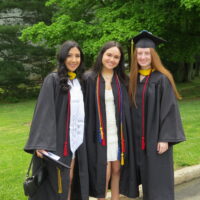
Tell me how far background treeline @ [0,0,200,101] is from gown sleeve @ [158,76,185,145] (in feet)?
30.2

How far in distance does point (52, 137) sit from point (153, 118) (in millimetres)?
1130

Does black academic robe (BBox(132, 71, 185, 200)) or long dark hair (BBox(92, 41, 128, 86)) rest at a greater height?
long dark hair (BBox(92, 41, 128, 86))

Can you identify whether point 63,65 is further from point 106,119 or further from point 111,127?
point 111,127

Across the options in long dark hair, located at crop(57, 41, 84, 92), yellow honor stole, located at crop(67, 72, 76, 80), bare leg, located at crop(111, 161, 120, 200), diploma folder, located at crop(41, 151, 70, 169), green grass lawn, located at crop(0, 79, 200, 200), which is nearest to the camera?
diploma folder, located at crop(41, 151, 70, 169)

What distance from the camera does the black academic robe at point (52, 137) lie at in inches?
134

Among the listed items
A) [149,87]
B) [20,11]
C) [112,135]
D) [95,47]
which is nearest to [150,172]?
[112,135]

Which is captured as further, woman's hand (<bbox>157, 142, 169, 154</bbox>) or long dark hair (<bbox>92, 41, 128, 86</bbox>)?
long dark hair (<bbox>92, 41, 128, 86</bbox>)

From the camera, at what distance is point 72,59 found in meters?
3.51

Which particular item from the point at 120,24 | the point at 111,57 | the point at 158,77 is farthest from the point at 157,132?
the point at 120,24

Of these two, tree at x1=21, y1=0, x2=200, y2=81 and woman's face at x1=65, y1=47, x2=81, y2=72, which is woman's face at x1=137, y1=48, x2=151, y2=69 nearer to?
woman's face at x1=65, y1=47, x2=81, y2=72

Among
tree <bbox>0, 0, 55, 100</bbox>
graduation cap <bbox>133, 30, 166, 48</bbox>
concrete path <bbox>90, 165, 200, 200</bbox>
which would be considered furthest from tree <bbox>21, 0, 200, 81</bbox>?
graduation cap <bbox>133, 30, 166, 48</bbox>

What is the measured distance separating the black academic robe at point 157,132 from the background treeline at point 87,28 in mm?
9216

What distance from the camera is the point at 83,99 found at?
145 inches

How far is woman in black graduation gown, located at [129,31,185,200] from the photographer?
144 inches
